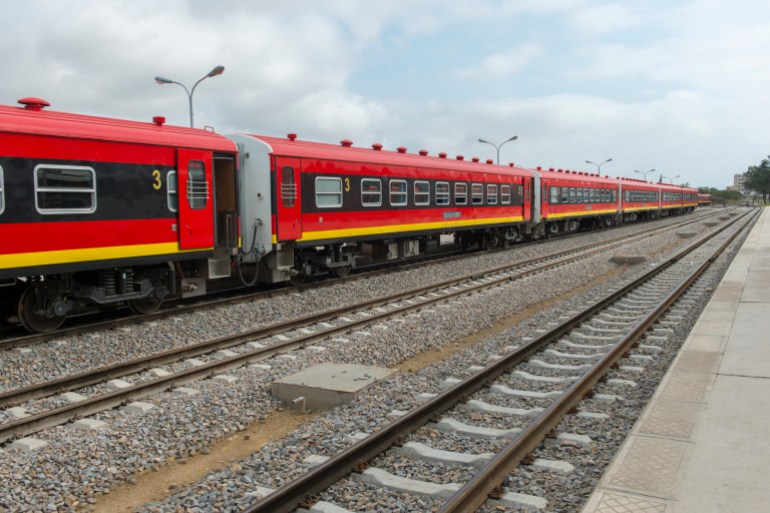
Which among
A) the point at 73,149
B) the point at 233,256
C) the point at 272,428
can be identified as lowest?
the point at 272,428

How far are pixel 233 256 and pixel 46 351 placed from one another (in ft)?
15.5

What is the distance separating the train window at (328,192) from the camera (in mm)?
14602

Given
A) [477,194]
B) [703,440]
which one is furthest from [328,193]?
[703,440]

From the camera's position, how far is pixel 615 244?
27.0m

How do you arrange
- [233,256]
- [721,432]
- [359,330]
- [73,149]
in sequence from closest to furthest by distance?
[721,432] < [73,149] < [359,330] < [233,256]

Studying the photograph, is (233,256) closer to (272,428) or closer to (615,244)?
(272,428)

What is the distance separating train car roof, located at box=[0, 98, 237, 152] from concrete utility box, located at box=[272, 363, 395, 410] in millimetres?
5114

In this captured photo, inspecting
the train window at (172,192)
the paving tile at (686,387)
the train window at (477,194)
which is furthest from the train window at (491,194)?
the paving tile at (686,387)

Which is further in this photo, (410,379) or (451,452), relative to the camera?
(410,379)

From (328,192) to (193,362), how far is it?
23.9 ft

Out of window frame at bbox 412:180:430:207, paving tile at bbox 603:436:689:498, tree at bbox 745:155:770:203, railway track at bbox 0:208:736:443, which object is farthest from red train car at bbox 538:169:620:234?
tree at bbox 745:155:770:203

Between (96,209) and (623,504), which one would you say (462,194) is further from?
(623,504)

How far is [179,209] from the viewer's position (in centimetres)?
1112

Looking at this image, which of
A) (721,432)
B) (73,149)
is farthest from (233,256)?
(721,432)
